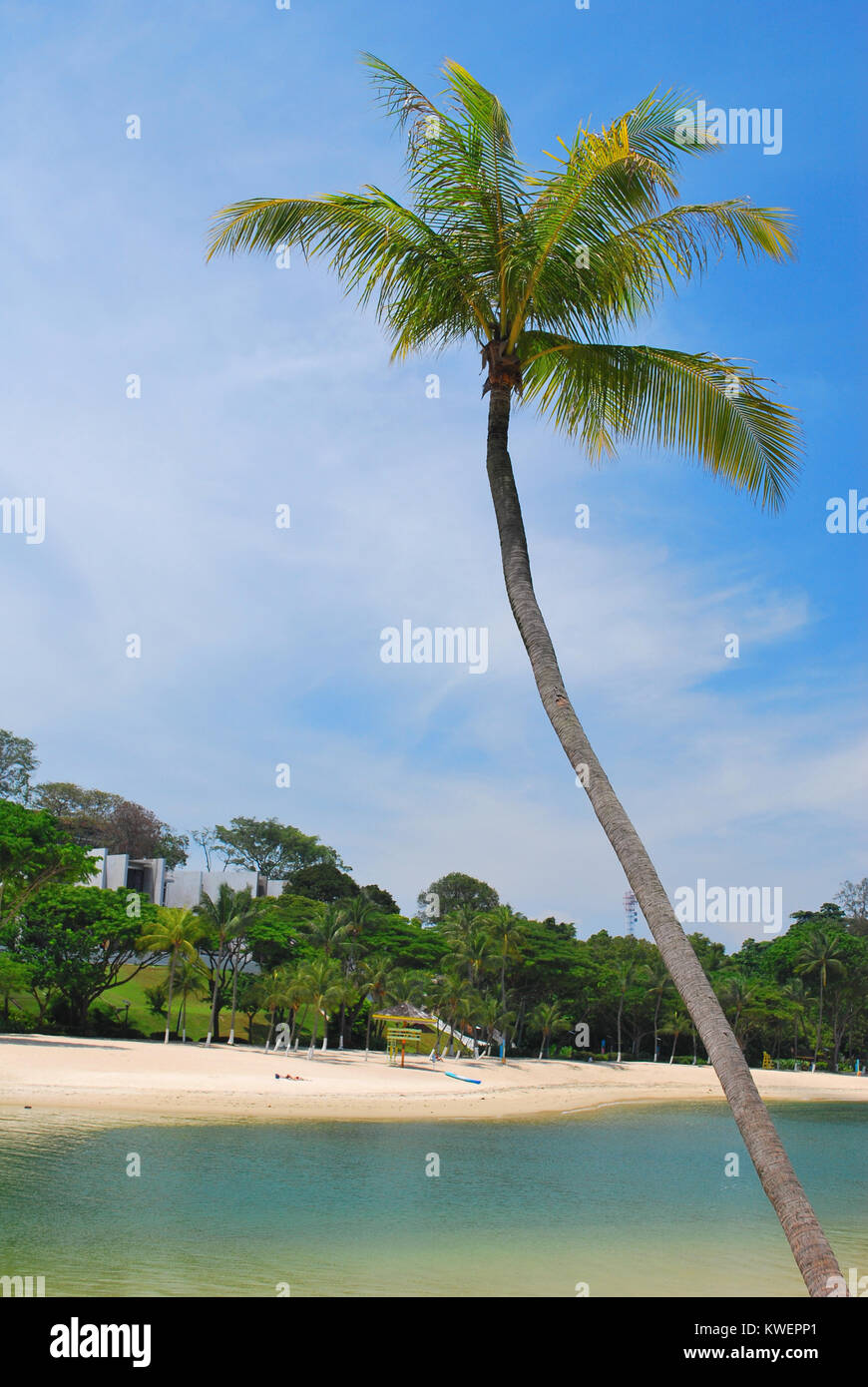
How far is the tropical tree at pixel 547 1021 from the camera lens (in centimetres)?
5822

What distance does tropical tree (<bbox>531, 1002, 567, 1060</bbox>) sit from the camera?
5822 centimetres

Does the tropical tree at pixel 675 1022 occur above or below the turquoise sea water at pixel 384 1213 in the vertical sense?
below

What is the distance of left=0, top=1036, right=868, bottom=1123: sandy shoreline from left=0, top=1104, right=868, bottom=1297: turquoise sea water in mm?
2449

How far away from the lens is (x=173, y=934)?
41344 millimetres

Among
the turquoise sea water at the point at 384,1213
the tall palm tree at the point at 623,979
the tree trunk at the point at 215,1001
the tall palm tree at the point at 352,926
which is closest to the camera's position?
Result: the turquoise sea water at the point at 384,1213

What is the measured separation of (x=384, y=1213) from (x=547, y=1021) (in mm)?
41938

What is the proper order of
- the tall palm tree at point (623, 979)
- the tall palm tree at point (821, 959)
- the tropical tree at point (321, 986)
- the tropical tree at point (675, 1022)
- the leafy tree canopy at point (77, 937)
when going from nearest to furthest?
the leafy tree canopy at point (77, 937), the tropical tree at point (321, 986), the tall palm tree at point (623, 979), the tropical tree at point (675, 1022), the tall palm tree at point (821, 959)

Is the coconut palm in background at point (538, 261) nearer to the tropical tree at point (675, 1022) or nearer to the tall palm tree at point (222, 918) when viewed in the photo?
the tall palm tree at point (222, 918)

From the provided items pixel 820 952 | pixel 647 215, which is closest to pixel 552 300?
pixel 647 215

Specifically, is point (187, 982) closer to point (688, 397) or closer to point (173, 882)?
point (173, 882)

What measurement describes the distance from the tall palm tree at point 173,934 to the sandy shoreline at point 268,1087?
369cm

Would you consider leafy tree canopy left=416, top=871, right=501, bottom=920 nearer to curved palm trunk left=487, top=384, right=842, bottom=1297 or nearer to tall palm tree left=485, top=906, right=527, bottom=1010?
tall palm tree left=485, top=906, right=527, bottom=1010

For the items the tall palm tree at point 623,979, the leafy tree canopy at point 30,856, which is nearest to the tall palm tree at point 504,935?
the tall palm tree at point 623,979
